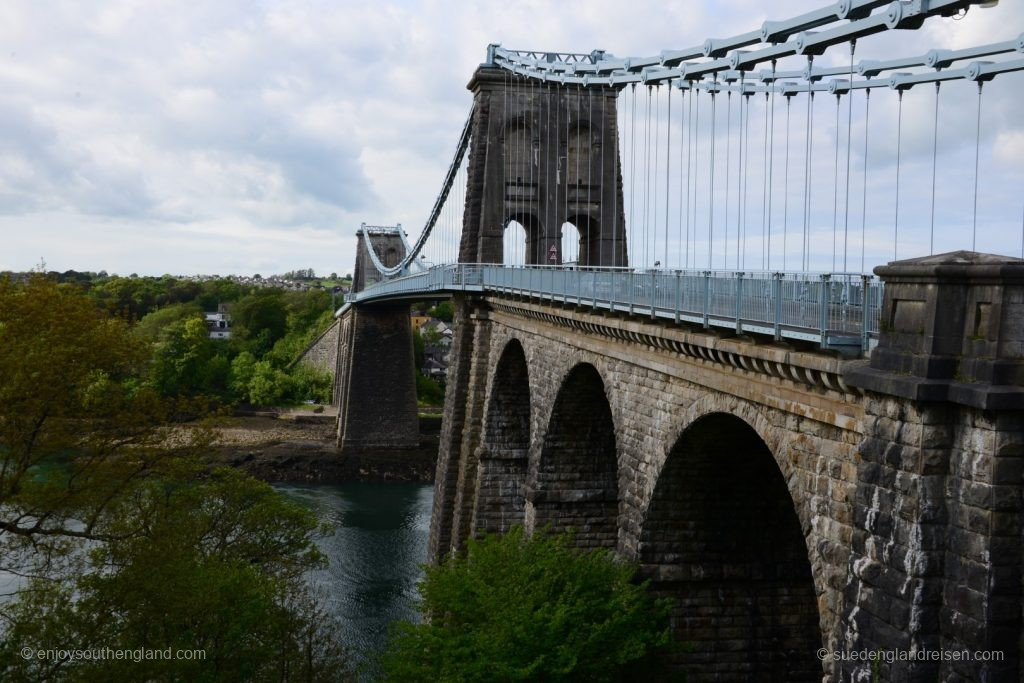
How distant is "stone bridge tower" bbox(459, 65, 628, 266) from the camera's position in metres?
27.3

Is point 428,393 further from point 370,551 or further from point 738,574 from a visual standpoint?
point 738,574

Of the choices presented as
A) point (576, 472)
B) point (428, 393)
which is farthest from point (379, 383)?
point (576, 472)

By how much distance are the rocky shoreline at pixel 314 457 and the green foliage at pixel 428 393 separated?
6.62 meters

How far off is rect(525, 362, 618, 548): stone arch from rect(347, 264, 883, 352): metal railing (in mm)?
2376

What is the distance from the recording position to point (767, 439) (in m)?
9.96

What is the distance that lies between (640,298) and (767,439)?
13.1 feet

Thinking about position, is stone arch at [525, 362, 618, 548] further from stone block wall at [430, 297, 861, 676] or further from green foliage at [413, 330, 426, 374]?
green foliage at [413, 330, 426, 374]

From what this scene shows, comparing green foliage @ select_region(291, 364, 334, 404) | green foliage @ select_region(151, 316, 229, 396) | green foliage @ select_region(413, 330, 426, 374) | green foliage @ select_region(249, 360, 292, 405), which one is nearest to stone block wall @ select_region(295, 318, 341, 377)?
green foliage @ select_region(291, 364, 334, 404)

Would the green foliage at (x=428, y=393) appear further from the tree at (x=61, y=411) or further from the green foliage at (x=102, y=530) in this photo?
the tree at (x=61, y=411)

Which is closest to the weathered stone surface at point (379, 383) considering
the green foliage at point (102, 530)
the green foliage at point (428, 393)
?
the green foliage at point (428, 393)

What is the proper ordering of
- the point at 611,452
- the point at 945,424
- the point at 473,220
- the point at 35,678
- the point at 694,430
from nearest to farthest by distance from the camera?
1. the point at 945,424
2. the point at 35,678
3. the point at 694,430
4. the point at 611,452
5. the point at 473,220

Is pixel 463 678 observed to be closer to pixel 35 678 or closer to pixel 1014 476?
pixel 35 678

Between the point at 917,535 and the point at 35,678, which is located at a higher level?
the point at 917,535

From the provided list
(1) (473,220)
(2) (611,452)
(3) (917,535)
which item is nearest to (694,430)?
(3) (917,535)
